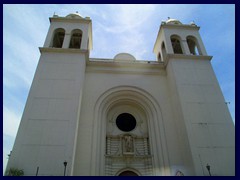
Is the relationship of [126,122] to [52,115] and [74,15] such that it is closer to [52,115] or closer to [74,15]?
[52,115]

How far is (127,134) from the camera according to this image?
33.3 feet

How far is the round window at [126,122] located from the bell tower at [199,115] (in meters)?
2.69

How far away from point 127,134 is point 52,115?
172 inches

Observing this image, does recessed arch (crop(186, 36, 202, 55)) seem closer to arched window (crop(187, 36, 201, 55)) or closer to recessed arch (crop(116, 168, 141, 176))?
arched window (crop(187, 36, 201, 55))

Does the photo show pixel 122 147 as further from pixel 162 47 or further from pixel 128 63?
pixel 162 47

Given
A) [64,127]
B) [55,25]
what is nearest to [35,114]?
[64,127]

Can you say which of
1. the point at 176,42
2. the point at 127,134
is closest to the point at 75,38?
the point at 176,42

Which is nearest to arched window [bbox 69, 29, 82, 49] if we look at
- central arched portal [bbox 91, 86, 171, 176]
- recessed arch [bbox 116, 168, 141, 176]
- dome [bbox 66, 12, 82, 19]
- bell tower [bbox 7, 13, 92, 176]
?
dome [bbox 66, 12, 82, 19]

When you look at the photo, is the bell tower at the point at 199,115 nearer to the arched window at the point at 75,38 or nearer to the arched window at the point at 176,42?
the arched window at the point at 176,42

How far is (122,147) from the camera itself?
9812 millimetres

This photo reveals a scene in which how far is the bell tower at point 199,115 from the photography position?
8112 mm

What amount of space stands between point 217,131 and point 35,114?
9.47 m

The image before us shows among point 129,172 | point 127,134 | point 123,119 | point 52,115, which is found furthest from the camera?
point 123,119

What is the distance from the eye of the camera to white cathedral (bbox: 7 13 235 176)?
26.1ft
